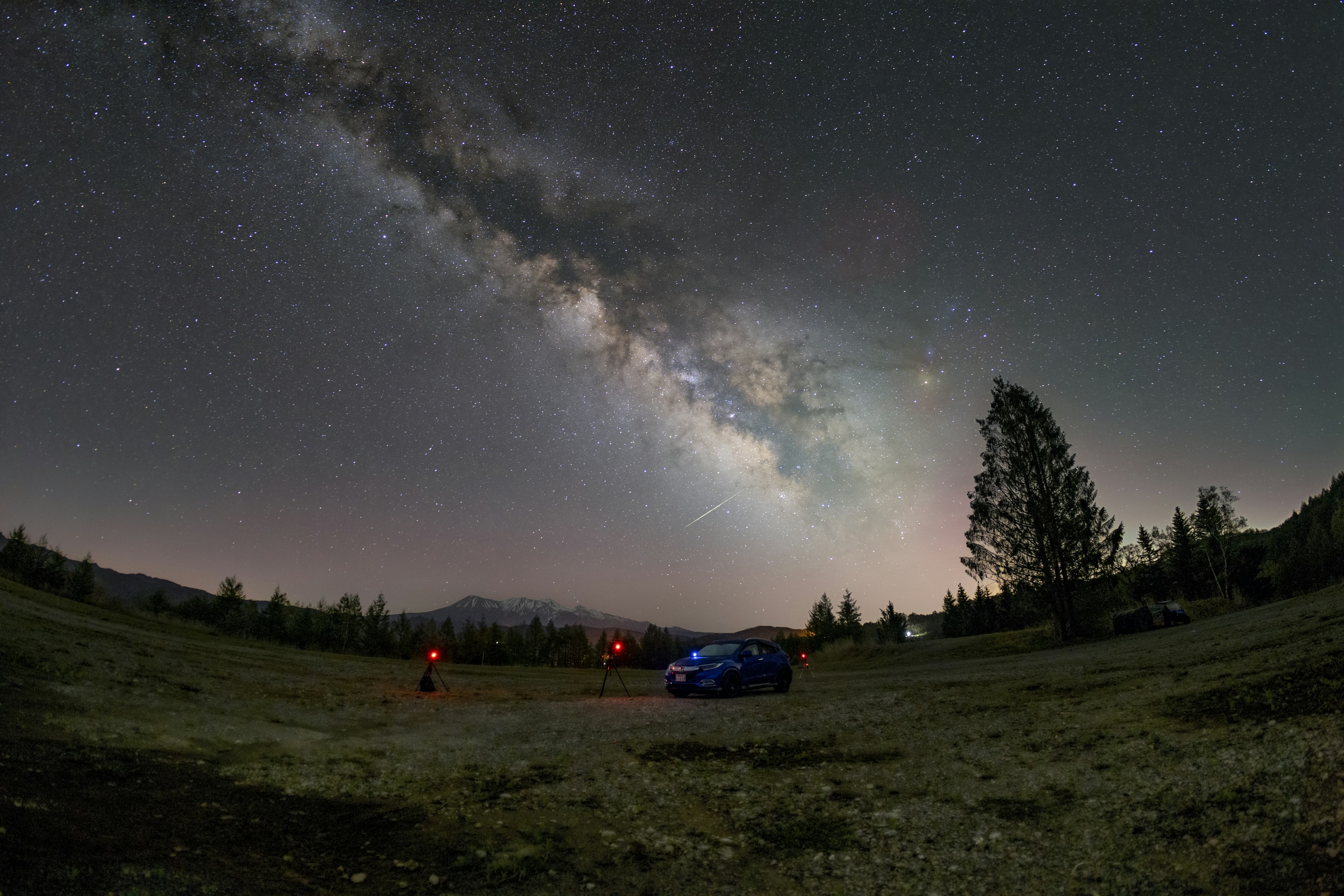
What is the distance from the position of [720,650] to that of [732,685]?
115 cm

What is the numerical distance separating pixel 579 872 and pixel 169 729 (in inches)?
277

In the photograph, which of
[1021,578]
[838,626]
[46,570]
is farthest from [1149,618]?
[46,570]

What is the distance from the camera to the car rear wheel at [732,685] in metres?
16.9

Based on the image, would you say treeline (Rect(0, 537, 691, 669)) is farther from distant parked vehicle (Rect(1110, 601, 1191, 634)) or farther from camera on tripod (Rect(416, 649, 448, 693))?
distant parked vehicle (Rect(1110, 601, 1191, 634))

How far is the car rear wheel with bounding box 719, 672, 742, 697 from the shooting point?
1691 cm

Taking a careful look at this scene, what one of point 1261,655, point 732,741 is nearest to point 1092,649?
point 1261,655

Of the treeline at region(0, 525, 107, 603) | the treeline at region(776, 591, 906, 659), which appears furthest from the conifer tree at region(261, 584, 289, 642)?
the treeline at region(776, 591, 906, 659)

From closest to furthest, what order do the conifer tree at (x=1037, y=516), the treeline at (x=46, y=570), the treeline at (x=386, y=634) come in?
the conifer tree at (x=1037, y=516) < the treeline at (x=46, y=570) < the treeline at (x=386, y=634)

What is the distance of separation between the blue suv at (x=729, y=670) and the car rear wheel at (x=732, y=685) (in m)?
0.01

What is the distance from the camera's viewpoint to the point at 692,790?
23.3 ft

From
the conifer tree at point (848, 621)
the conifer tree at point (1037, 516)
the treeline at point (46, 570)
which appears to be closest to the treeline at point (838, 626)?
the conifer tree at point (848, 621)

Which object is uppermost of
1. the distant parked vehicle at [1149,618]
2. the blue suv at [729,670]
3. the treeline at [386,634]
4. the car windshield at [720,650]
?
the distant parked vehicle at [1149,618]

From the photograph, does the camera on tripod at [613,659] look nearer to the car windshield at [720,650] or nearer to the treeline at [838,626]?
the car windshield at [720,650]

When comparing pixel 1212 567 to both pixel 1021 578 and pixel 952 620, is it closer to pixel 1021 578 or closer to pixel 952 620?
pixel 1021 578
